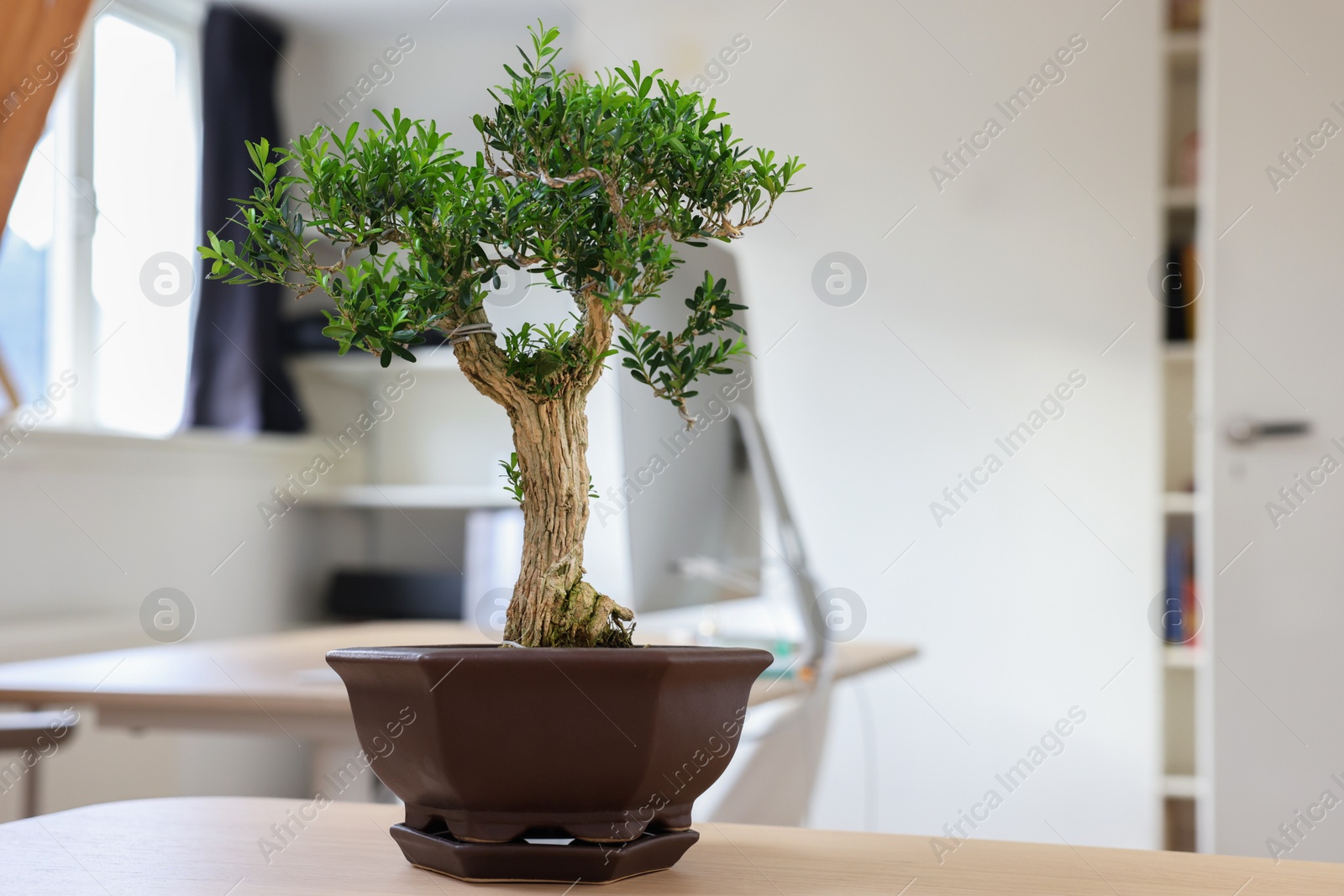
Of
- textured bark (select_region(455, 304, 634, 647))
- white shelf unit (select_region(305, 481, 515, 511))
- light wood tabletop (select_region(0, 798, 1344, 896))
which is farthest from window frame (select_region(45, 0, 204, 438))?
textured bark (select_region(455, 304, 634, 647))

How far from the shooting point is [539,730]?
0.60m

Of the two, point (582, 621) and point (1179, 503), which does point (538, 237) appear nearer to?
point (582, 621)

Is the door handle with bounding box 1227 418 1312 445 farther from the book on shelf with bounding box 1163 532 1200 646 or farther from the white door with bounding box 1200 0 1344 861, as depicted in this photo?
the book on shelf with bounding box 1163 532 1200 646

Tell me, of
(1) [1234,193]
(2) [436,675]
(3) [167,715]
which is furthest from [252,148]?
(1) [1234,193]

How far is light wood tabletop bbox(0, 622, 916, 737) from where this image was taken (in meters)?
1.54

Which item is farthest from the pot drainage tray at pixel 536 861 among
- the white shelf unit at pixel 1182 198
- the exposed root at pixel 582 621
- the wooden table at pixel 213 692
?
the white shelf unit at pixel 1182 198

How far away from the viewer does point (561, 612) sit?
68 cm

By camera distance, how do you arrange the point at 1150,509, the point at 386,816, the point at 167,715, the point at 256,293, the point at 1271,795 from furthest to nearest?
the point at 256,293 → the point at 1150,509 → the point at 1271,795 → the point at 167,715 → the point at 386,816

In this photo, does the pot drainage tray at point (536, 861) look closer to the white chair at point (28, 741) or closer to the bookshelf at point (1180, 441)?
the white chair at point (28, 741)

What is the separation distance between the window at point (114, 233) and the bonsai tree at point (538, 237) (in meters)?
2.66

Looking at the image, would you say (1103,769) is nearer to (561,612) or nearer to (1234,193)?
(1234,193)

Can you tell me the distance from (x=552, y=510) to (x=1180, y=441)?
10.3ft

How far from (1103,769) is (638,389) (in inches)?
91.5

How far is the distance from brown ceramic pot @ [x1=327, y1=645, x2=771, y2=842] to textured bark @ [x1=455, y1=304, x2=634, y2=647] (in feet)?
0.19
